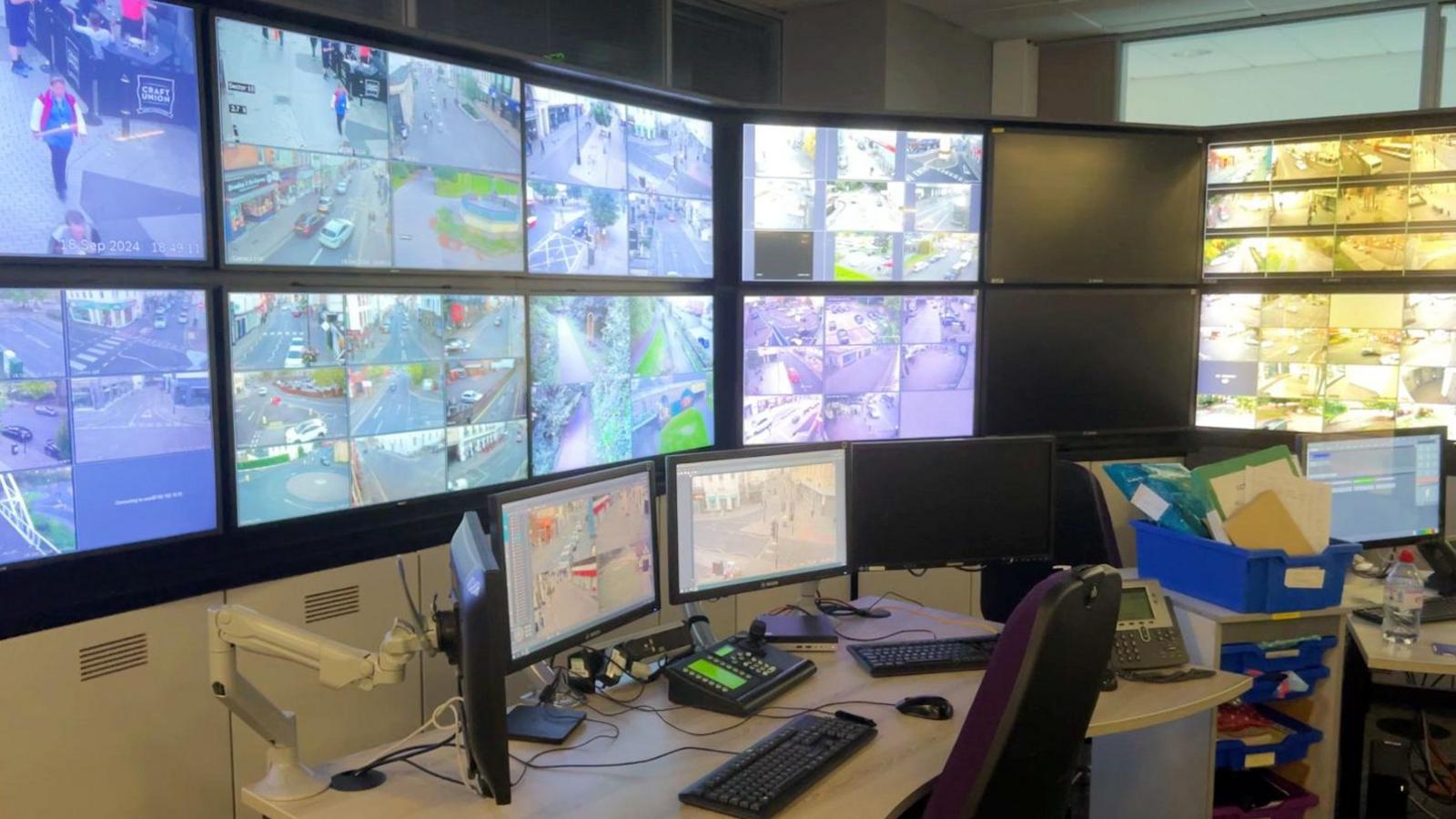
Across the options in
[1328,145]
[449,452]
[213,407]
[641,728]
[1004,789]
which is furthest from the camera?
[1328,145]

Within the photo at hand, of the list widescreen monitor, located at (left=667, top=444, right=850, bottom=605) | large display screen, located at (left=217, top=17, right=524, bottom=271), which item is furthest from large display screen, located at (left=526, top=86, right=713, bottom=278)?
widescreen monitor, located at (left=667, top=444, right=850, bottom=605)

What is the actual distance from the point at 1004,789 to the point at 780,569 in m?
1.04

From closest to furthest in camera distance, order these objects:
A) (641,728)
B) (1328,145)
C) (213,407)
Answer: (641,728)
(213,407)
(1328,145)

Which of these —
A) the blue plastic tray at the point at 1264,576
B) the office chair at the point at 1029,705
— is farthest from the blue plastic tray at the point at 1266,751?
the office chair at the point at 1029,705

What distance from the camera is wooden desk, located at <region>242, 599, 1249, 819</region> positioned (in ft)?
5.43

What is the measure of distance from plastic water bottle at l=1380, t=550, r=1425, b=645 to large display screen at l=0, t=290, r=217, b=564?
2.95 m

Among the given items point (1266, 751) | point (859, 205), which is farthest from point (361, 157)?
point (1266, 751)

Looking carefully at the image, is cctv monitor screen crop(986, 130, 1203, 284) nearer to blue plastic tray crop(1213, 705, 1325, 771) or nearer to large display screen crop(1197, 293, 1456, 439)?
large display screen crop(1197, 293, 1456, 439)

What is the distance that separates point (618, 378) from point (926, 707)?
5.93 ft

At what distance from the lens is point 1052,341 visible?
420cm

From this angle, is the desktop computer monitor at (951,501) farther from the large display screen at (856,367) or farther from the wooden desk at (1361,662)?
the large display screen at (856,367)

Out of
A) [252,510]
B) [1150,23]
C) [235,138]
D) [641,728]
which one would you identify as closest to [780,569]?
[641,728]

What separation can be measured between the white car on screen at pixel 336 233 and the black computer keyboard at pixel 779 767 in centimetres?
166

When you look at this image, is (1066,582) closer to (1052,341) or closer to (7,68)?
(7,68)
